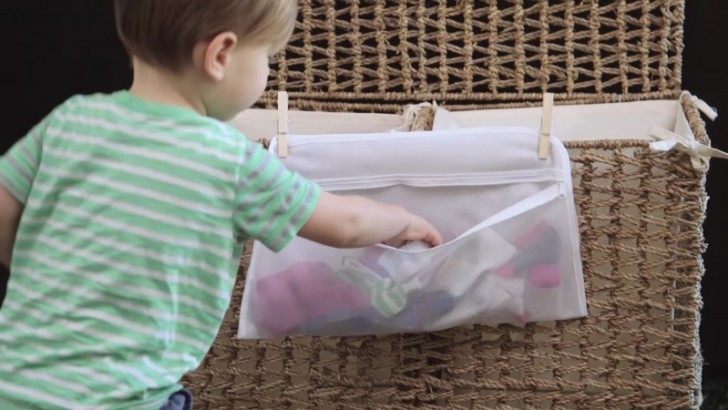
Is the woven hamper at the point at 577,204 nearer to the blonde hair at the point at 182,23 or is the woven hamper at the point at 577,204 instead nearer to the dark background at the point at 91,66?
the dark background at the point at 91,66

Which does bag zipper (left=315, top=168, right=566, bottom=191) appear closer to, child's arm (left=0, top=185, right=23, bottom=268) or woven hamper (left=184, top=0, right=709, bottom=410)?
woven hamper (left=184, top=0, right=709, bottom=410)

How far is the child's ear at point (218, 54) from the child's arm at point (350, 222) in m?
0.13

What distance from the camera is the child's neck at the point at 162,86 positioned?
0.70 metres

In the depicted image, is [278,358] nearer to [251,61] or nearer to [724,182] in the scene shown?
[251,61]

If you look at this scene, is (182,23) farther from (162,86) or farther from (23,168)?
(23,168)

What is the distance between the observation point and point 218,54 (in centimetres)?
69

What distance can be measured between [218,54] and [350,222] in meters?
0.18

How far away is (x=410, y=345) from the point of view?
1010 mm

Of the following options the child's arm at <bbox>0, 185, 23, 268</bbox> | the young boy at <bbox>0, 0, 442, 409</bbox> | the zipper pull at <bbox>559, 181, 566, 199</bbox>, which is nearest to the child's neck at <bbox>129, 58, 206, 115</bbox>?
the young boy at <bbox>0, 0, 442, 409</bbox>

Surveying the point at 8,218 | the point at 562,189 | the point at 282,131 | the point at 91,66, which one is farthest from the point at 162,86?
the point at 91,66

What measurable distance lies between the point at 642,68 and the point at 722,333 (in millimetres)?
421

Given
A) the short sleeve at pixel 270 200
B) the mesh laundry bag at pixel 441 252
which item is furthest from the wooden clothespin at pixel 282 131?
the short sleeve at pixel 270 200

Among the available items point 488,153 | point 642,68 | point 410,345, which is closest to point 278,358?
point 410,345

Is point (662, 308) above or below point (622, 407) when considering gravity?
above
